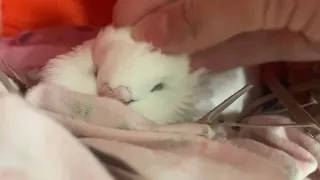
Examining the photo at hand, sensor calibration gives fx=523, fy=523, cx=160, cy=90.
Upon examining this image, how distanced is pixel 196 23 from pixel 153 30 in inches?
2.1

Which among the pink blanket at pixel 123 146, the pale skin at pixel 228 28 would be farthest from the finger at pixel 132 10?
the pink blanket at pixel 123 146

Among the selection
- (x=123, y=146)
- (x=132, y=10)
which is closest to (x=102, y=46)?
(x=132, y=10)

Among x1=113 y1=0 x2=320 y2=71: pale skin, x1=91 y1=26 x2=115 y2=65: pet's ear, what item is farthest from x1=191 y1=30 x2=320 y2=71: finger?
x1=91 y1=26 x2=115 y2=65: pet's ear

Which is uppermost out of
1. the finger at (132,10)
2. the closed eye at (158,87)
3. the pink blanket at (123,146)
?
the finger at (132,10)

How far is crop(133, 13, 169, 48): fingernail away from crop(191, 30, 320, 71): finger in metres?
0.05

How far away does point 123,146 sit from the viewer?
19.0 inches

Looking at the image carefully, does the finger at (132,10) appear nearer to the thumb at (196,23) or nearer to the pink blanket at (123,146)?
the thumb at (196,23)

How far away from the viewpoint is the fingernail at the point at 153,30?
0.58 meters

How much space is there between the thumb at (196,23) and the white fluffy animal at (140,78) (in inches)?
0.6

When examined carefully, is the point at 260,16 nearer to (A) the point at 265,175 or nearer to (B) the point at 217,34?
(B) the point at 217,34

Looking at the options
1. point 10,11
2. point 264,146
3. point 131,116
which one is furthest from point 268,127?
point 10,11

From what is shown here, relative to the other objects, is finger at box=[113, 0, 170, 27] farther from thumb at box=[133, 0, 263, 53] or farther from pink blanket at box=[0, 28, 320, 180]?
pink blanket at box=[0, 28, 320, 180]

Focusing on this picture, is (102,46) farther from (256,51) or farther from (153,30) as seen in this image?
(256,51)

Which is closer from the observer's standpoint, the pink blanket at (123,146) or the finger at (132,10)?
the pink blanket at (123,146)
